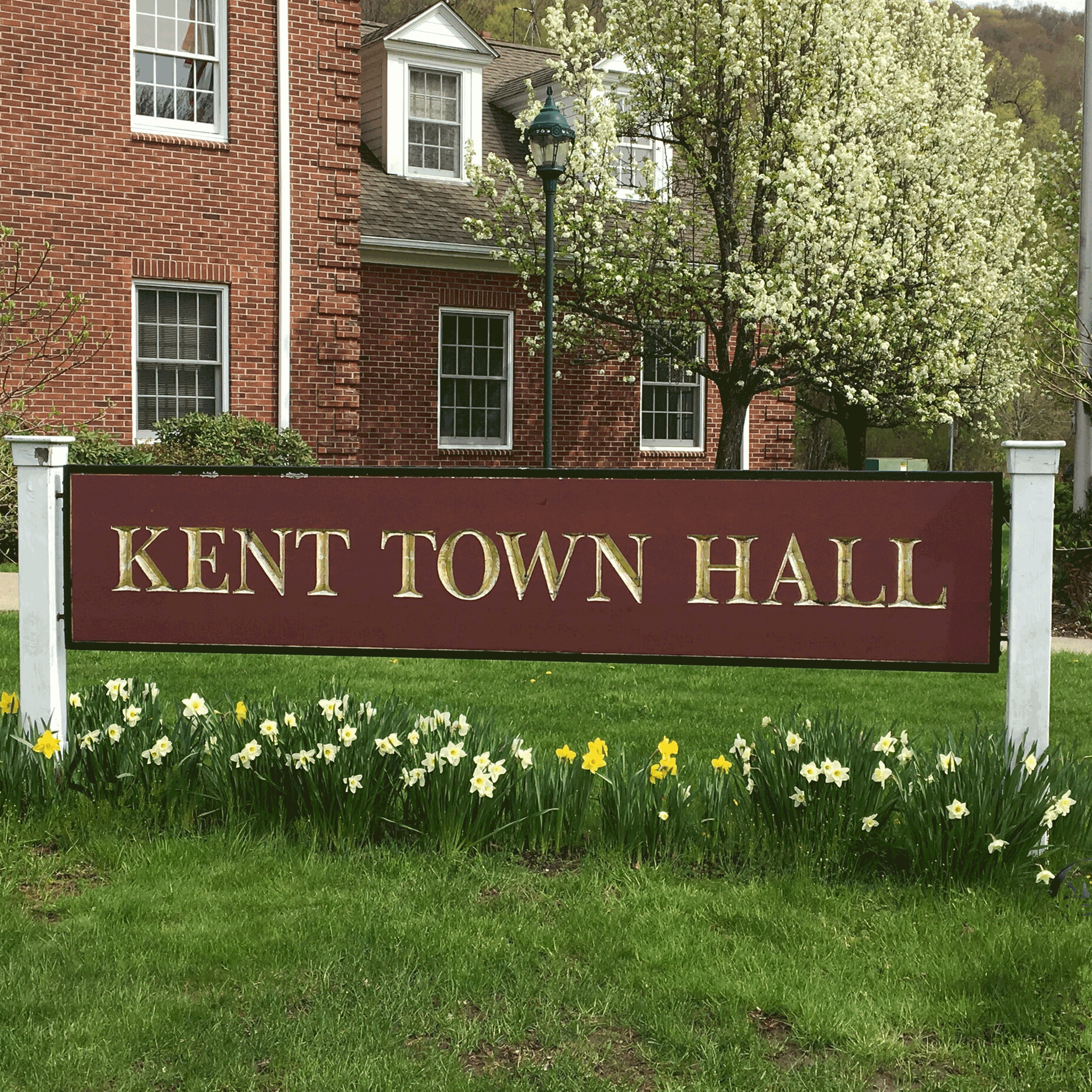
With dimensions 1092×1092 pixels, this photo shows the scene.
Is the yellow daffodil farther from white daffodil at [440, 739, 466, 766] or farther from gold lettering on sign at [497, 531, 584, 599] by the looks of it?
gold lettering on sign at [497, 531, 584, 599]

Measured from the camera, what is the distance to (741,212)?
18906 mm

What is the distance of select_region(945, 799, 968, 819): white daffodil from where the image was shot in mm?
4195

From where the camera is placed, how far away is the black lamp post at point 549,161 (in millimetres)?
14523

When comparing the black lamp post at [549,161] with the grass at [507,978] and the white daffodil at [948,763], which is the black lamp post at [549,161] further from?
the grass at [507,978]

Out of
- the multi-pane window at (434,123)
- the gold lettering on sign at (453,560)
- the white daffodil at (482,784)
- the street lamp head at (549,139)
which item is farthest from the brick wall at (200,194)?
the white daffodil at (482,784)

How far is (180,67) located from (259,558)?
43.9 feet

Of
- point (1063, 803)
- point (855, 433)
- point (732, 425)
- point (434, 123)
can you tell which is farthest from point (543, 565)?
point (855, 433)

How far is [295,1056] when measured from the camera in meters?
3.16

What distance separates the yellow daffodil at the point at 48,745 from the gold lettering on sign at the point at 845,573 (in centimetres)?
286

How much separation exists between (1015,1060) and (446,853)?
6.55 feet

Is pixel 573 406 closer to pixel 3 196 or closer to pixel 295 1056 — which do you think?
pixel 3 196

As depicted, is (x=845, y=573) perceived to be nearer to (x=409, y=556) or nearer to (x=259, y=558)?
(x=409, y=556)

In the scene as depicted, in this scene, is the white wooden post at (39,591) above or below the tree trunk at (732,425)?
below

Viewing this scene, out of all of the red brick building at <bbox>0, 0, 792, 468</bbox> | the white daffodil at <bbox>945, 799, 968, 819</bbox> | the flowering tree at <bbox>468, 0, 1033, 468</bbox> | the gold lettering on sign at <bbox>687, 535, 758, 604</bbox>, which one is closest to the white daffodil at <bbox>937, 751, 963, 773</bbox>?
the white daffodil at <bbox>945, 799, 968, 819</bbox>
